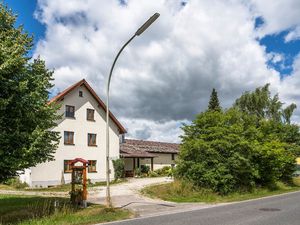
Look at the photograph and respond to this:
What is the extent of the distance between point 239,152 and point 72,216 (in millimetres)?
15947

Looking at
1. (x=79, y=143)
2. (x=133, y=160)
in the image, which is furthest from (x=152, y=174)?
(x=79, y=143)

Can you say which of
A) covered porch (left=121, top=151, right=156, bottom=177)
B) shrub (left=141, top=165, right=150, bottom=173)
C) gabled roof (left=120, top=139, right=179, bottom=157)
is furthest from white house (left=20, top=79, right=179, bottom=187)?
shrub (left=141, top=165, right=150, bottom=173)

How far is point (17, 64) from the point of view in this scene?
507 inches

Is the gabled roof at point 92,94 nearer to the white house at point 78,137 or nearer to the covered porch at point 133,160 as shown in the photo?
the white house at point 78,137

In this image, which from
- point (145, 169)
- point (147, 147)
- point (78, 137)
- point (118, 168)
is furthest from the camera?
point (147, 147)

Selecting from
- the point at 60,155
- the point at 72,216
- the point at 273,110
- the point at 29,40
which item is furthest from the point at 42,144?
the point at 273,110

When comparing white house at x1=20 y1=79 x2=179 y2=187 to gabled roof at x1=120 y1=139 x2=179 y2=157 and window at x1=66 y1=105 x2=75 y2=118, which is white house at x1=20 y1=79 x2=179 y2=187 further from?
gabled roof at x1=120 y1=139 x2=179 y2=157

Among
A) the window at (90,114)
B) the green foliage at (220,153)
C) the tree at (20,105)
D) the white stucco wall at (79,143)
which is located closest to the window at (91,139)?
the white stucco wall at (79,143)

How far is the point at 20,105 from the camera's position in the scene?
1302 cm

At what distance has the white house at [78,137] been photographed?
1322 inches

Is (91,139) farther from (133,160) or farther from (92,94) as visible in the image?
(133,160)

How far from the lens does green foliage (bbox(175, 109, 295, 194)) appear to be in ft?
82.4

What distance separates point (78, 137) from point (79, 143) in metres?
0.64

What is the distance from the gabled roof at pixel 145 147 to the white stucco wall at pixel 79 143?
5.65 metres
